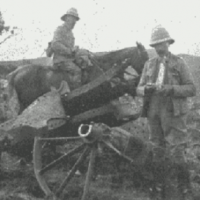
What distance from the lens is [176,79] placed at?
6023 mm

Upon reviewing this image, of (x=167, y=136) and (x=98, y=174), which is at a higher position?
(x=167, y=136)

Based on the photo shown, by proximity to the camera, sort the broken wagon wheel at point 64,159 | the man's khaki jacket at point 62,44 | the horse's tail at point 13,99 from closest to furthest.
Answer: the broken wagon wheel at point 64,159 → the man's khaki jacket at point 62,44 → the horse's tail at point 13,99

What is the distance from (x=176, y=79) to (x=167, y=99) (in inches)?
11.7

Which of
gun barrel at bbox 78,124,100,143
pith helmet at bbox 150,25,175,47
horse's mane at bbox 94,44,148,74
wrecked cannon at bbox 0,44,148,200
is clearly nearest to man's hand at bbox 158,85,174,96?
pith helmet at bbox 150,25,175,47

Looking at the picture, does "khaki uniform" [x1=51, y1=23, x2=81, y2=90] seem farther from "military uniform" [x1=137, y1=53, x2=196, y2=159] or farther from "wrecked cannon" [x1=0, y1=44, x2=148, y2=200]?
"military uniform" [x1=137, y1=53, x2=196, y2=159]

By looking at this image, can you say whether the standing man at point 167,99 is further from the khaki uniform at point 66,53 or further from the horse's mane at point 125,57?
the khaki uniform at point 66,53

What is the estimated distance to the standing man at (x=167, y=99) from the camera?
5770mm

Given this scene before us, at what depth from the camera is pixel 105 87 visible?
6.62 m

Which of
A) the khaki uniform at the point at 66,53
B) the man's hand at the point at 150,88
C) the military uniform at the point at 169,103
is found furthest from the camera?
the khaki uniform at the point at 66,53

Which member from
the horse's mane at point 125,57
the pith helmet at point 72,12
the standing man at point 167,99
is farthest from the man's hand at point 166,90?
the pith helmet at point 72,12

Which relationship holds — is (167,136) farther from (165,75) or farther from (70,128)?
(70,128)

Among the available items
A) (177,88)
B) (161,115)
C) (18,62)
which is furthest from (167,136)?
(18,62)

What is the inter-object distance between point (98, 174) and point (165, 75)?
7.86ft

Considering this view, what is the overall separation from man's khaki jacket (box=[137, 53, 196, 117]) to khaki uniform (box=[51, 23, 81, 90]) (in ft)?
5.63
